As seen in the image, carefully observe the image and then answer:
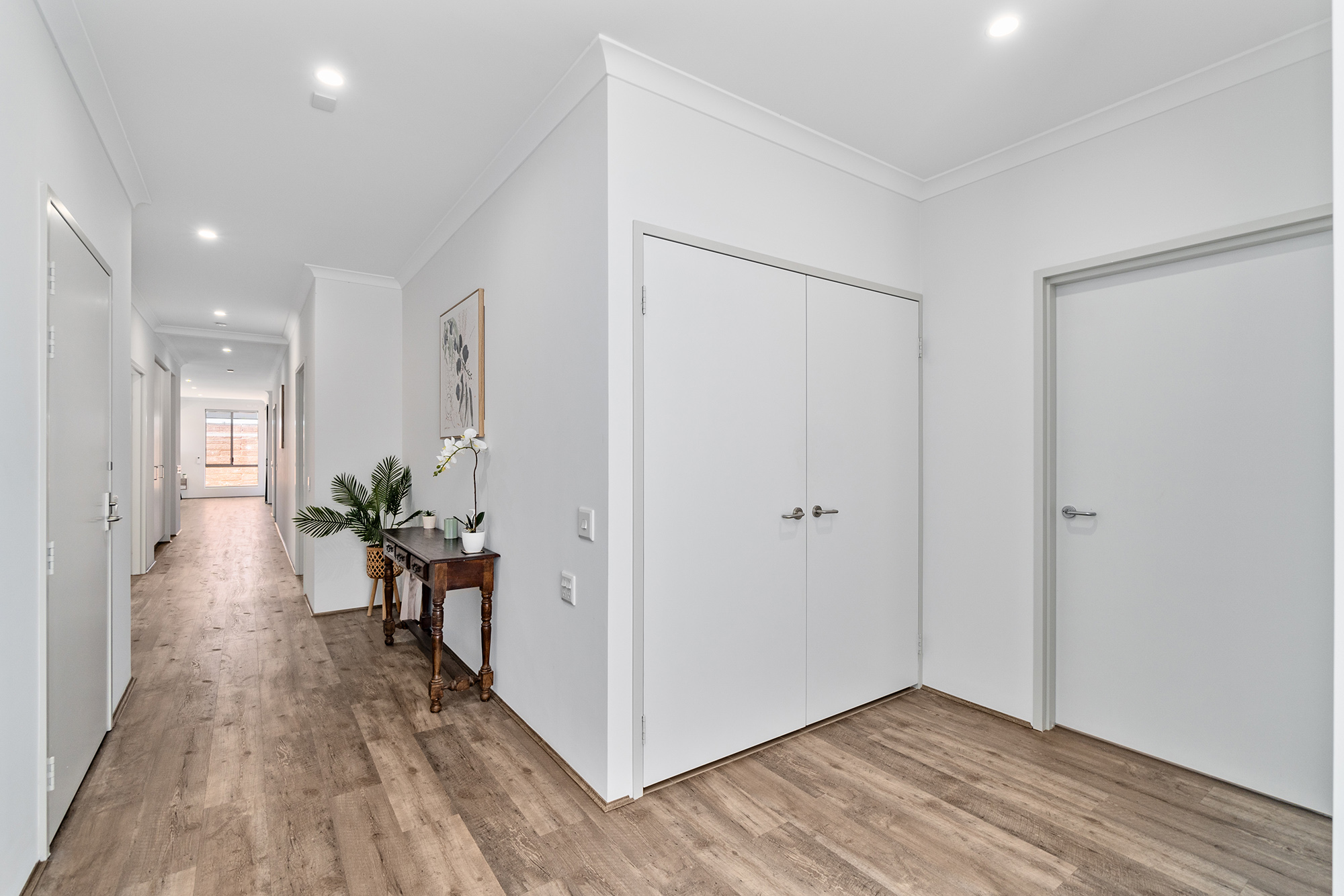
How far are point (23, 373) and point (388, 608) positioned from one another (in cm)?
265

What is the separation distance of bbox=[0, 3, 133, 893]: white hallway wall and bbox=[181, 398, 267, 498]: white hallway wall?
1505 centimetres

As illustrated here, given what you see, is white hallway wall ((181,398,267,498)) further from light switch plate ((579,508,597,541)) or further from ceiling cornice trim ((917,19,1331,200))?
ceiling cornice trim ((917,19,1331,200))

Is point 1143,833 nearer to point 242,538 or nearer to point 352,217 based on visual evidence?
point 352,217

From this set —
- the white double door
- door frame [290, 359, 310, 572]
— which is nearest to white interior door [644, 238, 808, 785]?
the white double door

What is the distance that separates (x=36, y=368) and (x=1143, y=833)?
3.63 m

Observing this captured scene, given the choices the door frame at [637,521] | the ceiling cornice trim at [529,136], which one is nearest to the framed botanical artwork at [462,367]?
the ceiling cornice trim at [529,136]

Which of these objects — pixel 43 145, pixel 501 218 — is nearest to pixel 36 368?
pixel 43 145

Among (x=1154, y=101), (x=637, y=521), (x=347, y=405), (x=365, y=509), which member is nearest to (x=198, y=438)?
(x=347, y=405)

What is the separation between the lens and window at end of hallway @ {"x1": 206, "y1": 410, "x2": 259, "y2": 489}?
15008mm

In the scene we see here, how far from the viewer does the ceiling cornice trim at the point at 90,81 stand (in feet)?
6.40

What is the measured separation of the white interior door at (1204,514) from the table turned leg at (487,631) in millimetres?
2581

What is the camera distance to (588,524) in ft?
7.55

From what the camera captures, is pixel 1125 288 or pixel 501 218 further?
pixel 501 218

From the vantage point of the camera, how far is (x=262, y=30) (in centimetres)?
209
